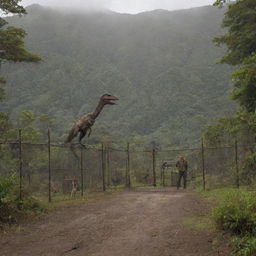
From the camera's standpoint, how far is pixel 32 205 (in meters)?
9.73

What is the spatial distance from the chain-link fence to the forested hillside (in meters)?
12.6

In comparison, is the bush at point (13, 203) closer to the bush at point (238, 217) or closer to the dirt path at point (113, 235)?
the dirt path at point (113, 235)

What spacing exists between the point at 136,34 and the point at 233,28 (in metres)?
118

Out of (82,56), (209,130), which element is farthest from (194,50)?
(209,130)

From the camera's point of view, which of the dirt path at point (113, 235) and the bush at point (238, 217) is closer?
the dirt path at point (113, 235)

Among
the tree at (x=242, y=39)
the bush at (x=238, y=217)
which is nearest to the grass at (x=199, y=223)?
the bush at (x=238, y=217)

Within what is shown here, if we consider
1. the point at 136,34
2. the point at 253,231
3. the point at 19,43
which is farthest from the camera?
the point at 136,34

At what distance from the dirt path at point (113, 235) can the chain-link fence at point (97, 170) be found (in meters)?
2.16

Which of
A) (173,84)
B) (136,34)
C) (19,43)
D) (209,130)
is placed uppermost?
(136,34)

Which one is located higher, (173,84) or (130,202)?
(173,84)

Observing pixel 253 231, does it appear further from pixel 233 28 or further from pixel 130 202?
pixel 233 28

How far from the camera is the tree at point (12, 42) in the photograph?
12703 millimetres

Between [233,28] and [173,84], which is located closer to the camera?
[233,28]

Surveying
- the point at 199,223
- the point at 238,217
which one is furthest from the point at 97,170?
the point at 238,217
